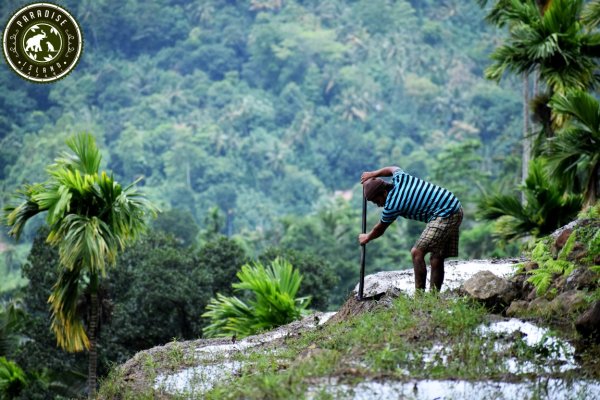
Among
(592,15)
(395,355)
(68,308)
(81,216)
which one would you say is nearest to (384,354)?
(395,355)

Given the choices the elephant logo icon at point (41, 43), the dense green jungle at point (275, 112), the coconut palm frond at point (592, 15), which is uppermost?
the elephant logo icon at point (41, 43)

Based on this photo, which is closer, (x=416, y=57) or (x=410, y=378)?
(x=410, y=378)

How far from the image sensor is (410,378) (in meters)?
8.90

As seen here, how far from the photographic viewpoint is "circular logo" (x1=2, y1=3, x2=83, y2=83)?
77.4 ft

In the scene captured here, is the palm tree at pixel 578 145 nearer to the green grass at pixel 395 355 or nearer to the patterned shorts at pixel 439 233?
the patterned shorts at pixel 439 233

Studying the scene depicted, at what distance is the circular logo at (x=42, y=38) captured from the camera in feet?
77.4

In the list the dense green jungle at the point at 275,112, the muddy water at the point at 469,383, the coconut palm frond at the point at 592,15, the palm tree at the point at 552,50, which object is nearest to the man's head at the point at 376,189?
the muddy water at the point at 469,383

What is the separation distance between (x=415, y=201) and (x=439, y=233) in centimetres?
43

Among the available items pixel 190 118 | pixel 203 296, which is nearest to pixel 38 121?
pixel 190 118

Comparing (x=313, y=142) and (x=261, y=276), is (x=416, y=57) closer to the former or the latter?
(x=313, y=142)

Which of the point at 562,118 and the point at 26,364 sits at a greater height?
the point at 562,118

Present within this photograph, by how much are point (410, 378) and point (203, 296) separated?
22.7 m

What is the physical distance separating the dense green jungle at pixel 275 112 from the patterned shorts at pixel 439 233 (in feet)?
149

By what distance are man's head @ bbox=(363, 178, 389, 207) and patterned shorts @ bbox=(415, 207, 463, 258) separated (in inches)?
22.5
